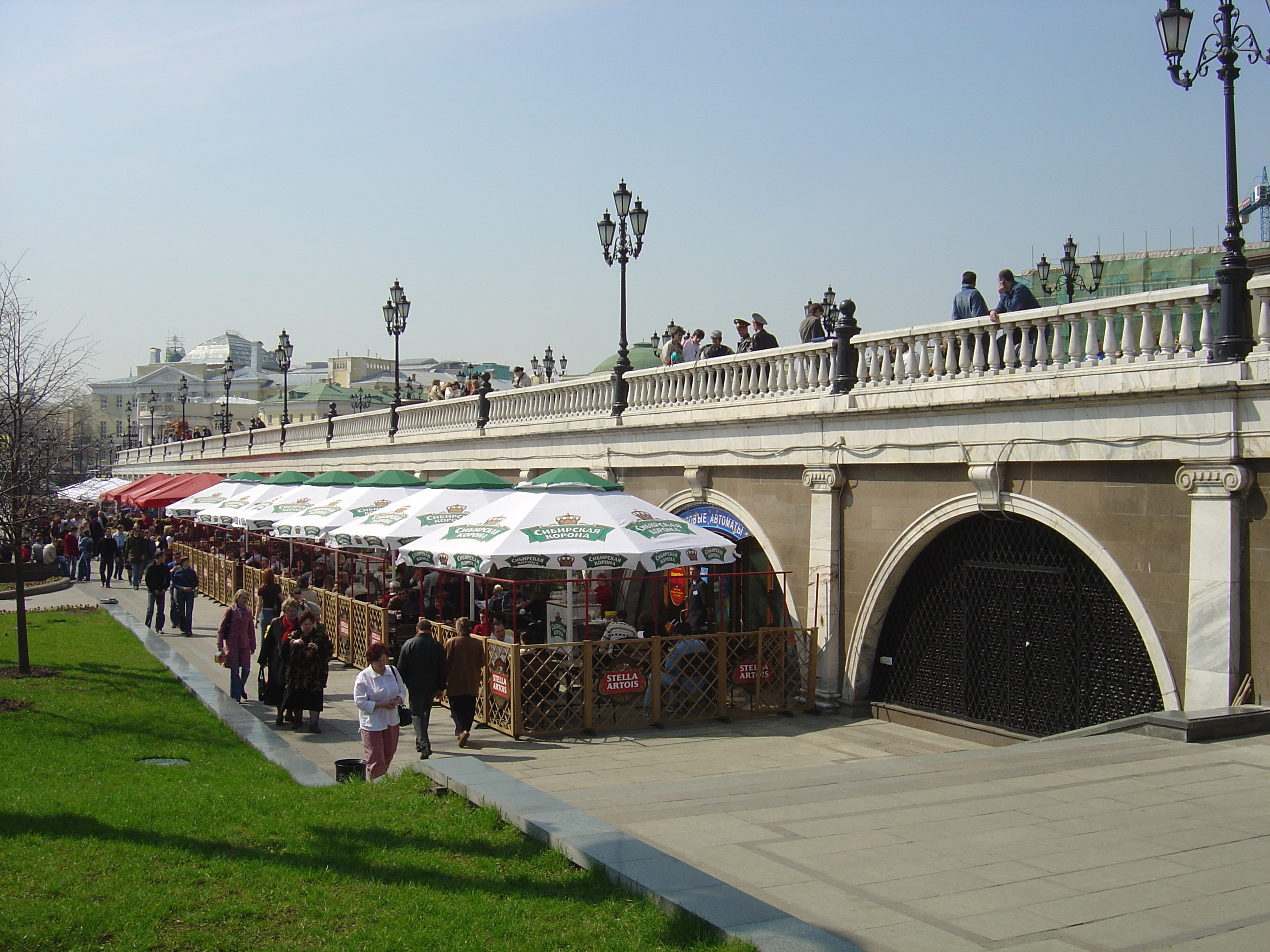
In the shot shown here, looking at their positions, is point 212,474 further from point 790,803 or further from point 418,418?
point 790,803

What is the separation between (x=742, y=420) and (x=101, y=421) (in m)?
155

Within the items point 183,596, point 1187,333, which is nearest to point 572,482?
point 1187,333

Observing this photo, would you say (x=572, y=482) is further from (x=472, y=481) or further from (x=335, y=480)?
(x=335, y=480)

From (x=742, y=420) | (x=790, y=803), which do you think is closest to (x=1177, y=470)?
(x=790, y=803)

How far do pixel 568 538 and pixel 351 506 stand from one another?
953 cm

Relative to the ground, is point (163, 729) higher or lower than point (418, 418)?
lower

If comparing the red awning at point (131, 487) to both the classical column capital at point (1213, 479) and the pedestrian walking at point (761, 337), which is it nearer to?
the pedestrian walking at point (761, 337)

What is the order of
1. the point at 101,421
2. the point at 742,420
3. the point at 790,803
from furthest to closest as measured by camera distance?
the point at 101,421 → the point at 742,420 → the point at 790,803

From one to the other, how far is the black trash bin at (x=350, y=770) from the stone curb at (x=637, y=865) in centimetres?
207

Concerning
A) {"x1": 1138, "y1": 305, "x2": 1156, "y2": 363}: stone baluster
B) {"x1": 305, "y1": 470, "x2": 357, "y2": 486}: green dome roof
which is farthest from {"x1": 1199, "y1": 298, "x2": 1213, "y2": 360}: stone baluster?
{"x1": 305, "y1": 470, "x2": 357, "y2": 486}: green dome roof

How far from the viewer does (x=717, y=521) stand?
19.8 m

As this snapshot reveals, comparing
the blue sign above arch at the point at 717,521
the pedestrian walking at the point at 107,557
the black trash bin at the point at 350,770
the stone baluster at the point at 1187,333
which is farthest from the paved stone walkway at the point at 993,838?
the pedestrian walking at the point at 107,557

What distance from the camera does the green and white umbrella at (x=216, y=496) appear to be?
3253 centimetres

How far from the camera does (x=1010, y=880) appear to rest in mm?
6840
